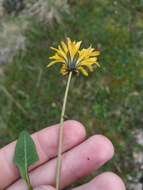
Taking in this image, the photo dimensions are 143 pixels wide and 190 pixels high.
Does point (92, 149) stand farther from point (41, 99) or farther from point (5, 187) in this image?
point (41, 99)

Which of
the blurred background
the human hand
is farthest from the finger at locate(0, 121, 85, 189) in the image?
the blurred background

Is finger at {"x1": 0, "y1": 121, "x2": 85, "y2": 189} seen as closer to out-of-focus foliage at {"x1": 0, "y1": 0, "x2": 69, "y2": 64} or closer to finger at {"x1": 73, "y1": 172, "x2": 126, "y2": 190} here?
finger at {"x1": 73, "y1": 172, "x2": 126, "y2": 190}

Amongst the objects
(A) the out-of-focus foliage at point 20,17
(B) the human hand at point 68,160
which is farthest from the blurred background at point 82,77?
(B) the human hand at point 68,160

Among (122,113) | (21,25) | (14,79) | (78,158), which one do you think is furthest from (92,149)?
(21,25)

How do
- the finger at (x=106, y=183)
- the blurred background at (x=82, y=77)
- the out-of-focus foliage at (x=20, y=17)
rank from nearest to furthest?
the finger at (x=106, y=183) → the blurred background at (x=82, y=77) → the out-of-focus foliage at (x=20, y=17)

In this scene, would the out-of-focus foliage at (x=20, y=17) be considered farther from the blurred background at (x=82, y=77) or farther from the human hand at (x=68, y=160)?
the human hand at (x=68, y=160)

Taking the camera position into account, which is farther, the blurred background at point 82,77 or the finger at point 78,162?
the blurred background at point 82,77
